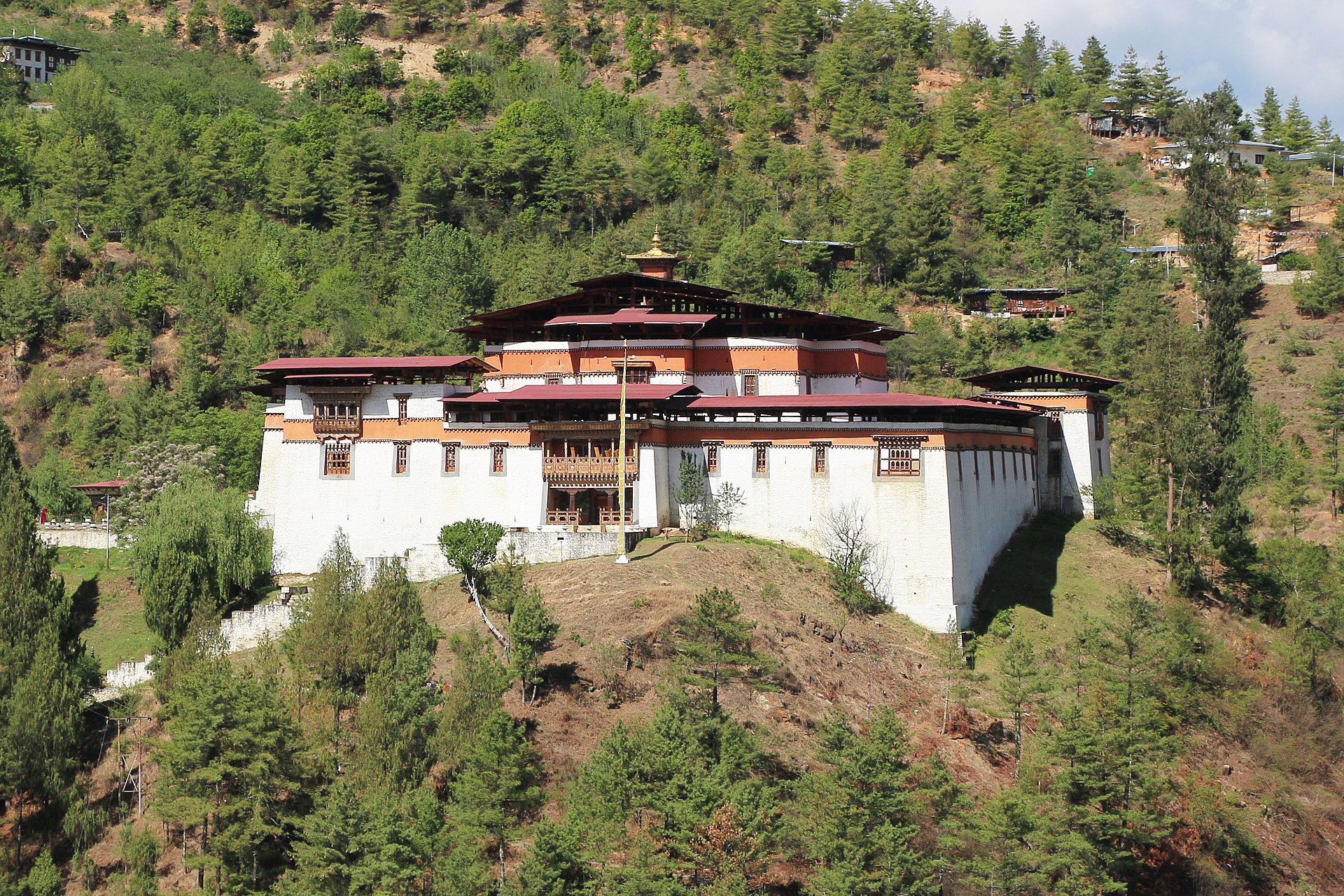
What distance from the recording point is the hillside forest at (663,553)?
132 ft

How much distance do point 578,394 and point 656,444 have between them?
3.49m

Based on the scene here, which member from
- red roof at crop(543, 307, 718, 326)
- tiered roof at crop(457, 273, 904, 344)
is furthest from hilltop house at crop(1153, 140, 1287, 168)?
red roof at crop(543, 307, 718, 326)

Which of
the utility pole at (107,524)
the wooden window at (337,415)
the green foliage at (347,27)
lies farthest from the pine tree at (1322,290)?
the green foliage at (347,27)

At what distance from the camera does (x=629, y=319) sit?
60938mm

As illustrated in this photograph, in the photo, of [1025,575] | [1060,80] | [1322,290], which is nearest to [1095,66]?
[1060,80]

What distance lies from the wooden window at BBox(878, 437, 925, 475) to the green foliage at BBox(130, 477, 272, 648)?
24.2 metres

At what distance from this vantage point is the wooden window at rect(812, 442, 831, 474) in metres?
53.2

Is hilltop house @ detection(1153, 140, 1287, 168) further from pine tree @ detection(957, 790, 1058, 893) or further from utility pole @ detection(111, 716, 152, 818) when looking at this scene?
utility pole @ detection(111, 716, 152, 818)

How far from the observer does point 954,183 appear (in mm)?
112250

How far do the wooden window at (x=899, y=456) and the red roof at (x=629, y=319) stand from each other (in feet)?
38.2

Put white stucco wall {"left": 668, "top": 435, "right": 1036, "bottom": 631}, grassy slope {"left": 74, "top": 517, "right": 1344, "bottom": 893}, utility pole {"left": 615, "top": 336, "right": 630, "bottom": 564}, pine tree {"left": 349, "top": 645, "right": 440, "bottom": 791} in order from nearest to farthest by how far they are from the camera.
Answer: pine tree {"left": 349, "top": 645, "right": 440, "bottom": 791}
grassy slope {"left": 74, "top": 517, "right": 1344, "bottom": 893}
utility pole {"left": 615, "top": 336, "right": 630, "bottom": 564}
white stucco wall {"left": 668, "top": 435, "right": 1036, "bottom": 631}

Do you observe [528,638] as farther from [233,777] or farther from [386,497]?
[386,497]

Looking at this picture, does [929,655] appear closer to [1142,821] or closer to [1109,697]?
[1109,697]

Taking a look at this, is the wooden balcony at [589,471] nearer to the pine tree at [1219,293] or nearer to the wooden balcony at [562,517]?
the wooden balcony at [562,517]
